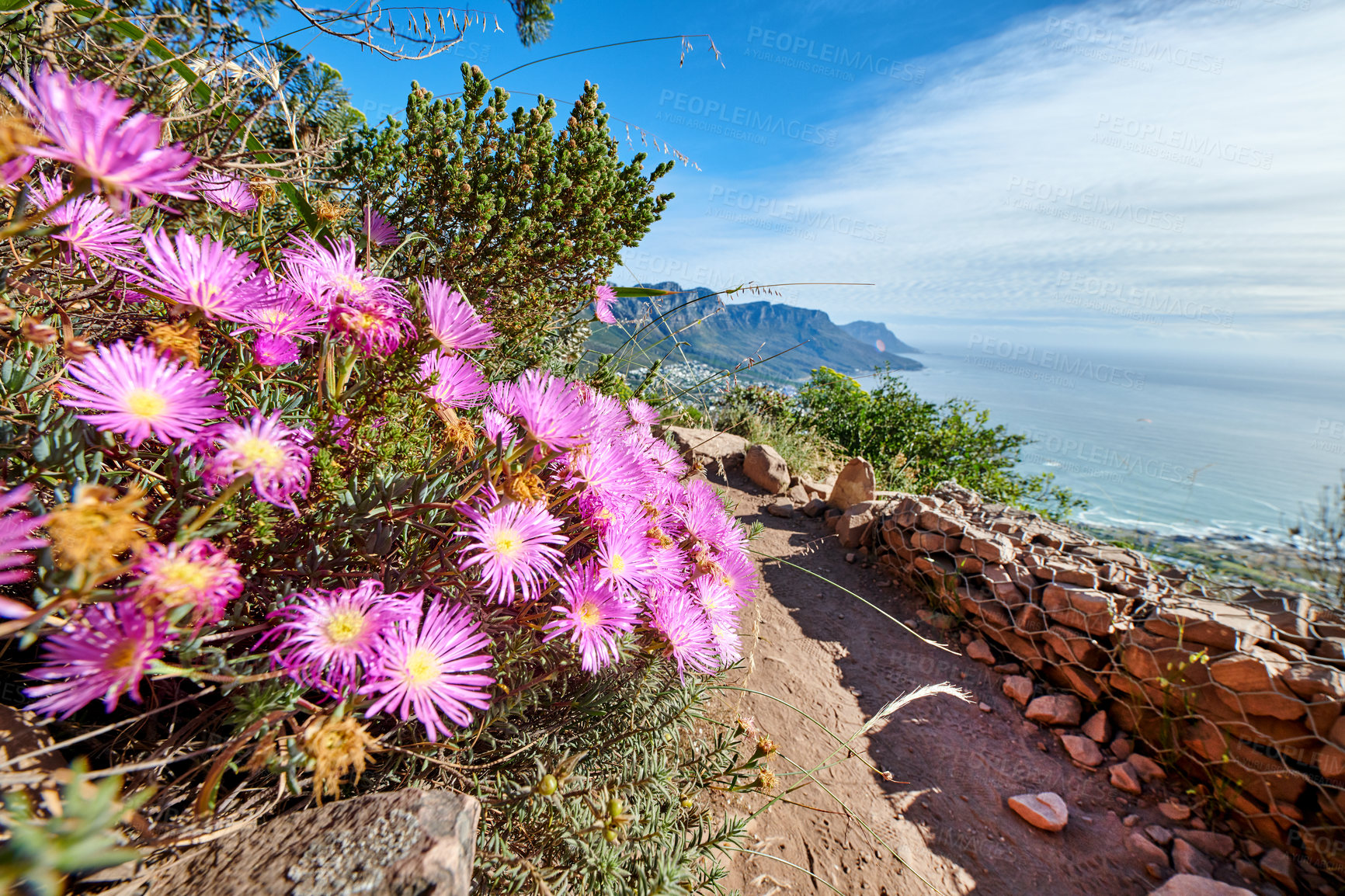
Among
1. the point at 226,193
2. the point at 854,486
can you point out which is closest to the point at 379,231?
the point at 226,193

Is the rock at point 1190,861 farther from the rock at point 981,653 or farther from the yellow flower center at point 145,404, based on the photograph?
the yellow flower center at point 145,404

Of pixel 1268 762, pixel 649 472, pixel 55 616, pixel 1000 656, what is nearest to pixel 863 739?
pixel 1000 656

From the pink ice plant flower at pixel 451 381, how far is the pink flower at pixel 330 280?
0.45ft

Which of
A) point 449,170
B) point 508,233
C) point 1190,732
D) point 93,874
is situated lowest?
point 1190,732

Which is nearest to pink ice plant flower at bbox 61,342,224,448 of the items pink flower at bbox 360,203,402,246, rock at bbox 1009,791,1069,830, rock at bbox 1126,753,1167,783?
pink flower at bbox 360,203,402,246

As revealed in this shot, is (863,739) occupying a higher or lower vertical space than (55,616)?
lower

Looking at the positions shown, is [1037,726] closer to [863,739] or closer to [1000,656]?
[1000,656]

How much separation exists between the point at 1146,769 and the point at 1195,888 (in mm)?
727

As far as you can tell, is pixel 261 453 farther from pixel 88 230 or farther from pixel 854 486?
pixel 854 486

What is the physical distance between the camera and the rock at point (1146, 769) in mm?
2533

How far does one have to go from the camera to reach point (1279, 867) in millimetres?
2100

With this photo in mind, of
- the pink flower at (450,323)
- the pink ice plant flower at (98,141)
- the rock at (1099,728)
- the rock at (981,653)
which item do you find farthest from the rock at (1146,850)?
the pink ice plant flower at (98,141)

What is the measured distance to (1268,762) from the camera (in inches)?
88.8

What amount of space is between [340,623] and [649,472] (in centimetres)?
69
